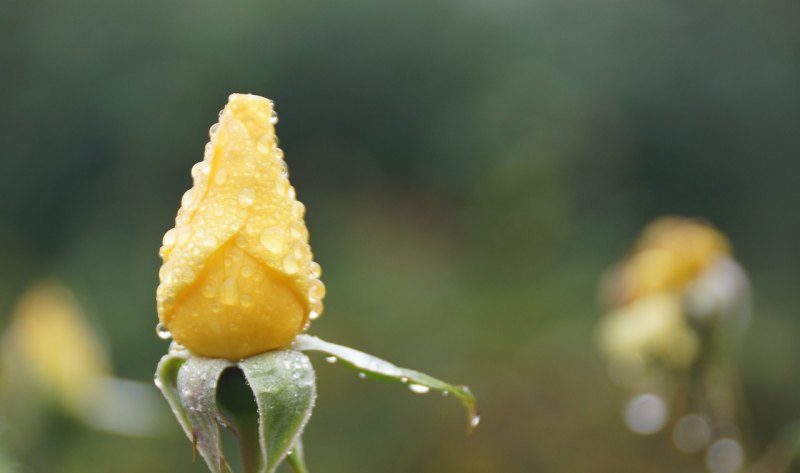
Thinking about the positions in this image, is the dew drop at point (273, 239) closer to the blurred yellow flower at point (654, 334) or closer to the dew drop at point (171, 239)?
the dew drop at point (171, 239)

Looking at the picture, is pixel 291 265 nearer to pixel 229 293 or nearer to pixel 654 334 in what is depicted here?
pixel 229 293

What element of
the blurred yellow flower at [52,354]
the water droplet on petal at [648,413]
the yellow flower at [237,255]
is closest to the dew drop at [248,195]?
the yellow flower at [237,255]

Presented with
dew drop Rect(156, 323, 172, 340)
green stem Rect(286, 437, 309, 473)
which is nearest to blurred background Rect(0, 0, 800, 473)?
dew drop Rect(156, 323, 172, 340)

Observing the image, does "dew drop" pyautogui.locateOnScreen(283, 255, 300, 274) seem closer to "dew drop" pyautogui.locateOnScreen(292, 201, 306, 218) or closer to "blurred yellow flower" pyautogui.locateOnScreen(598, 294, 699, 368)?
"dew drop" pyautogui.locateOnScreen(292, 201, 306, 218)

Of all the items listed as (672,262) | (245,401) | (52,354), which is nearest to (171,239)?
(245,401)

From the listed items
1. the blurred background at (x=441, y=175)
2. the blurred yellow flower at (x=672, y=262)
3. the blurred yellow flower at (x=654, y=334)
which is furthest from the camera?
the blurred background at (x=441, y=175)
